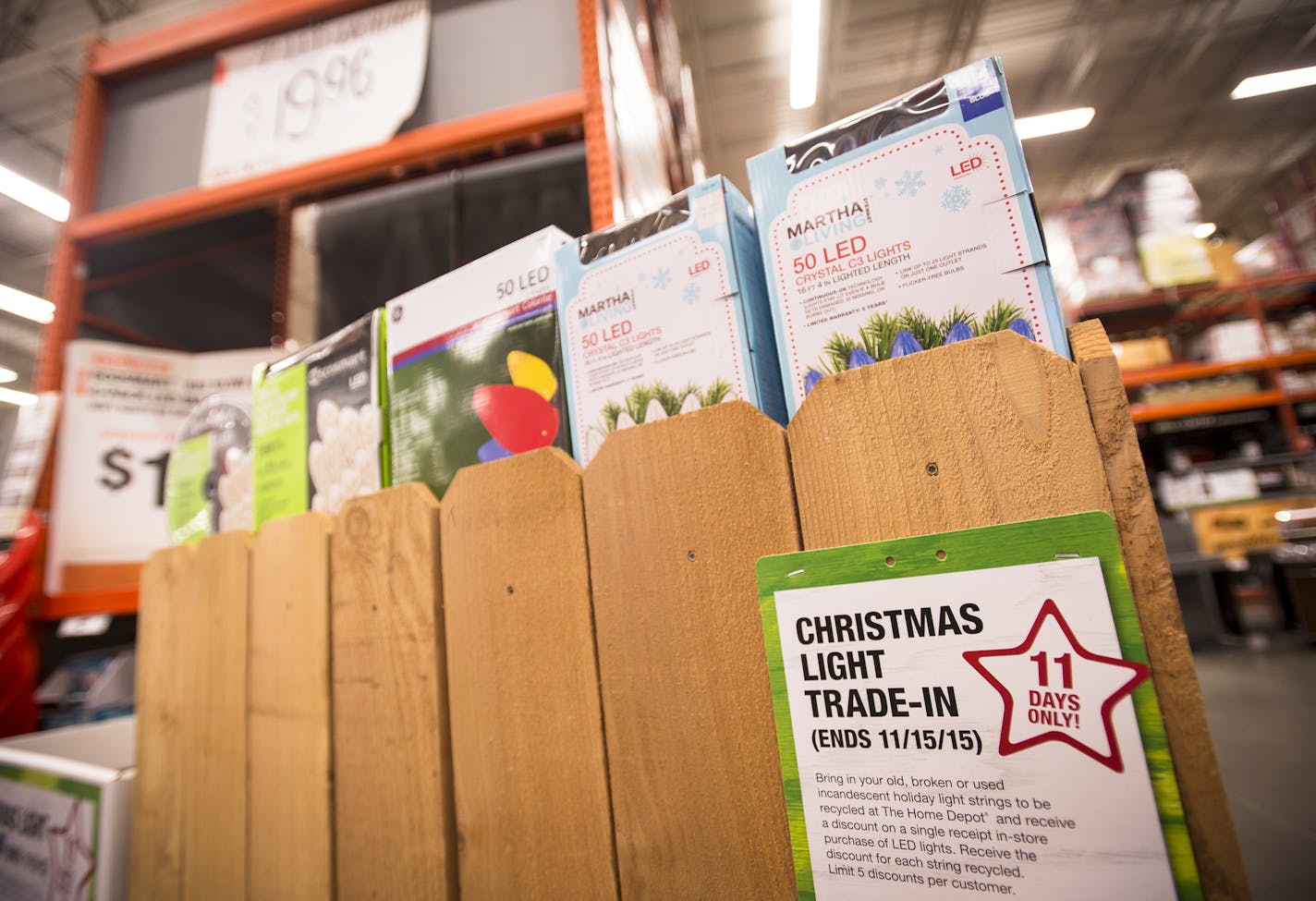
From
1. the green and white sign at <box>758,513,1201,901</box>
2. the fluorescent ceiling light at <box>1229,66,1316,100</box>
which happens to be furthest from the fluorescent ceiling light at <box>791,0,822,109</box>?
the green and white sign at <box>758,513,1201,901</box>

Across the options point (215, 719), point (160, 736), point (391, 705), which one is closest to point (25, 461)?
point (160, 736)

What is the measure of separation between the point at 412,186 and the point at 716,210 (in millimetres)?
1717

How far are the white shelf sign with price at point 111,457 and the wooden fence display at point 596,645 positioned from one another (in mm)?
1027

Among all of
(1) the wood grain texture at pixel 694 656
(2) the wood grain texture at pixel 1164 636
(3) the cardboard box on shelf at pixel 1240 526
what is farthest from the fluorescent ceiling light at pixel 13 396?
(3) the cardboard box on shelf at pixel 1240 526

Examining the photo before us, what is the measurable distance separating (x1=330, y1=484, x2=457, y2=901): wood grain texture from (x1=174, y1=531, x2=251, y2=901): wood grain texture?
224 mm

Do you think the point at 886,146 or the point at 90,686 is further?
the point at 90,686

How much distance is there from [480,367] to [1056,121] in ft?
26.8

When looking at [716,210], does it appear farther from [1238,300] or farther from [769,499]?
[1238,300]

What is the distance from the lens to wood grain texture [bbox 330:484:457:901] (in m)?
0.76

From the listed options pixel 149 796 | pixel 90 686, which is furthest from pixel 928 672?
pixel 90 686

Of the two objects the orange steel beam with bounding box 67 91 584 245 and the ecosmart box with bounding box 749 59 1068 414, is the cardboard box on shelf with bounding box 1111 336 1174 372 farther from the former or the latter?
the ecosmart box with bounding box 749 59 1068 414

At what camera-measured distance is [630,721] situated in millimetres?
640

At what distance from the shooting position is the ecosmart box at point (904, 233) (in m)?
0.57

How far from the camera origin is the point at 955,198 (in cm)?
59
